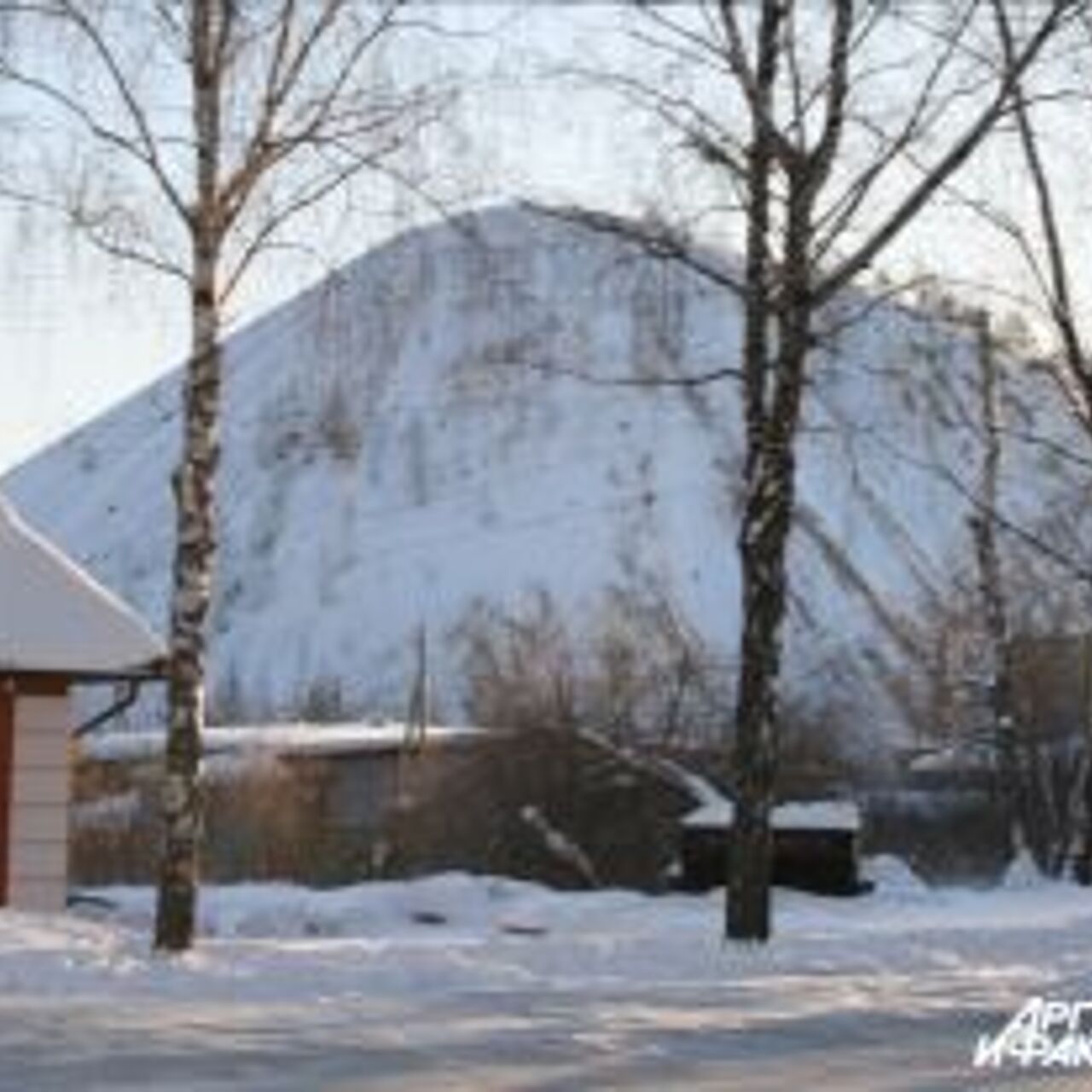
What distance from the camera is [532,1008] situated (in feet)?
61.4

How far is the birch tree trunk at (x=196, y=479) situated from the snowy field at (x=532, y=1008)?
0.67m

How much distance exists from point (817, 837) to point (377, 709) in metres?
51.3

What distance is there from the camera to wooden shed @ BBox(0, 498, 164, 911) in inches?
1094

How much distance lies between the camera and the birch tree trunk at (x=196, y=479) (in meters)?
21.6

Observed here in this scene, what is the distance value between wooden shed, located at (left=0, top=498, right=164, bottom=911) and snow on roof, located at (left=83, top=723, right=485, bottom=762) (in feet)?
72.3

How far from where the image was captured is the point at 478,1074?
1526 cm

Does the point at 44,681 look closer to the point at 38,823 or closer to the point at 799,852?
the point at 38,823

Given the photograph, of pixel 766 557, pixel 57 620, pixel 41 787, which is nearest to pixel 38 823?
pixel 41 787

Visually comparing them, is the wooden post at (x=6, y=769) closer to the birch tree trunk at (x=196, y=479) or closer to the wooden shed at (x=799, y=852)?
the birch tree trunk at (x=196, y=479)

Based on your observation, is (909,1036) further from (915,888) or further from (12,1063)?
(915,888)

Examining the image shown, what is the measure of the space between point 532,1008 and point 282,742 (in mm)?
34848

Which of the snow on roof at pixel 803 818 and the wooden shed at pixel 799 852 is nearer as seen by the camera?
the wooden shed at pixel 799 852

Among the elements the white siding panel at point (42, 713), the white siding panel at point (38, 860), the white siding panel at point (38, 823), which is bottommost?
the white siding panel at point (38, 860)

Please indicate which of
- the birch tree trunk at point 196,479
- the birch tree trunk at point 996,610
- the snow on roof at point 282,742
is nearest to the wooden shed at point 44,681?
the birch tree trunk at point 196,479
